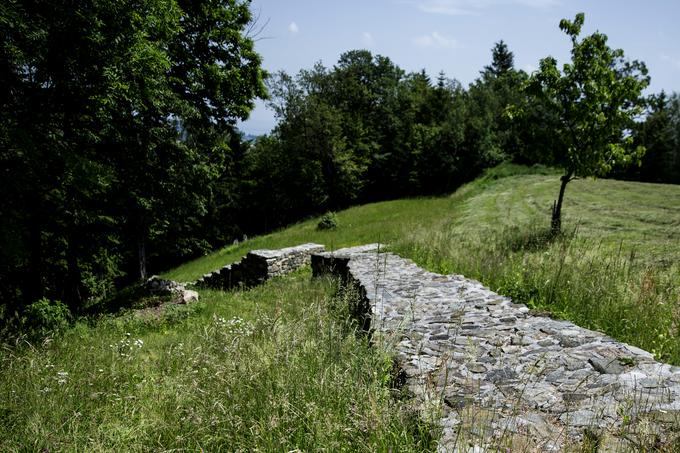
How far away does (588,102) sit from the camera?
1367 centimetres

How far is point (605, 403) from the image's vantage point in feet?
10.9

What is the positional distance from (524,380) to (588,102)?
1294cm

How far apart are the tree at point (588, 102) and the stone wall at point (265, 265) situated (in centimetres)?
929

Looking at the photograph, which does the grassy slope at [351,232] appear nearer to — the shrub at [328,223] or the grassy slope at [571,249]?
the grassy slope at [571,249]

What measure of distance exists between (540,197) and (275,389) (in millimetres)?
27767

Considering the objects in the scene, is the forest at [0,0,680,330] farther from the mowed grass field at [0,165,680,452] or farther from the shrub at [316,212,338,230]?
the shrub at [316,212,338,230]

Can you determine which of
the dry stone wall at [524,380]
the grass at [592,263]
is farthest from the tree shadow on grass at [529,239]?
the dry stone wall at [524,380]

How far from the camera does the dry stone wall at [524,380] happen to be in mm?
2955

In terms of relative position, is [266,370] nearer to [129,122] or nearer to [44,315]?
[44,315]

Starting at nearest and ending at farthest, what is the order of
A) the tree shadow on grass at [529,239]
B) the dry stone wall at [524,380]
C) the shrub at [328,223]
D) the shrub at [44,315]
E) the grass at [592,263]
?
1. the dry stone wall at [524,380]
2. the grass at [592,263]
3. the shrub at [44,315]
4. the tree shadow on grass at [529,239]
5. the shrub at [328,223]

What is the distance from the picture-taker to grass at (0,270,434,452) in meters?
3.04

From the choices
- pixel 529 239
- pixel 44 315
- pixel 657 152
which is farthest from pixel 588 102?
pixel 657 152

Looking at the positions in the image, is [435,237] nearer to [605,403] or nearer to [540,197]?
[605,403]

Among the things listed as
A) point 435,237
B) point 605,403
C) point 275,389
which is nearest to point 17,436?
point 275,389
